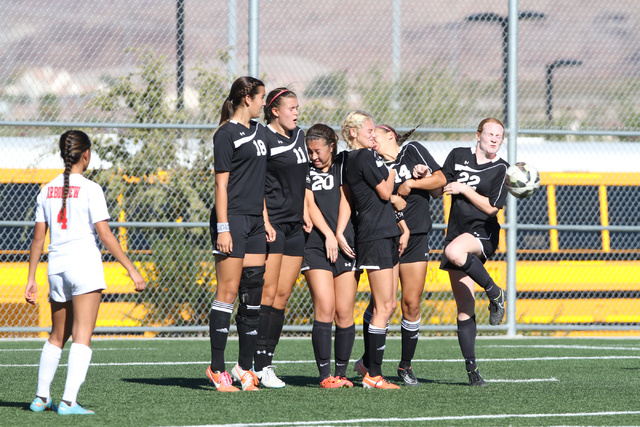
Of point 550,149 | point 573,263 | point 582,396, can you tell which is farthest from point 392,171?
point 550,149

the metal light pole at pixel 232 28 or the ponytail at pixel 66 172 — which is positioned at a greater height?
the metal light pole at pixel 232 28

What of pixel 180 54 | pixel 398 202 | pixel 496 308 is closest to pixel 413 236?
pixel 398 202

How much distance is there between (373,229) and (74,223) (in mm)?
2050

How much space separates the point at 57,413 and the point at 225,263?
1.40 m

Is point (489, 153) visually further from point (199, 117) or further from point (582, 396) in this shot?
point (199, 117)

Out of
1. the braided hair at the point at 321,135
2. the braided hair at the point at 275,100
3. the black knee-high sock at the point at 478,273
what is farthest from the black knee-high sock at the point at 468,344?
the braided hair at the point at 275,100

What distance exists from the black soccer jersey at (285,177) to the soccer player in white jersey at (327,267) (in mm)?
193

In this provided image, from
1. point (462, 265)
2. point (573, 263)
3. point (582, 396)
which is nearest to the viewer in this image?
point (582, 396)

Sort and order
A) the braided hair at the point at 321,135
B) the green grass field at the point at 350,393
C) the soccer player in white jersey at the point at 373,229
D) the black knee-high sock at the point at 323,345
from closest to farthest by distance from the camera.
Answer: the green grass field at the point at 350,393, the soccer player in white jersey at the point at 373,229, the black knee-high sock at the point at 323,345, the braided hair at the point at 321,135

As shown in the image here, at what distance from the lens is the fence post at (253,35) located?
939 cm

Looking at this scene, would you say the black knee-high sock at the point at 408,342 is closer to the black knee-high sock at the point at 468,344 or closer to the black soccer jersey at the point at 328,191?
the black knee-high sock at the point at 468,344

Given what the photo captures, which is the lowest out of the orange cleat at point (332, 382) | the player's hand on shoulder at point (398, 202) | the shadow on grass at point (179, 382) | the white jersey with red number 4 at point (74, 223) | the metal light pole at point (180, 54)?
the shadow on grass at point (179, 382)

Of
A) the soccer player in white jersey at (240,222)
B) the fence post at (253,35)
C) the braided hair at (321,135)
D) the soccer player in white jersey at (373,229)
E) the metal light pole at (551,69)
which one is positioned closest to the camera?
the soccer player in white jersey at (240,222)

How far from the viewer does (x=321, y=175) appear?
568cm
